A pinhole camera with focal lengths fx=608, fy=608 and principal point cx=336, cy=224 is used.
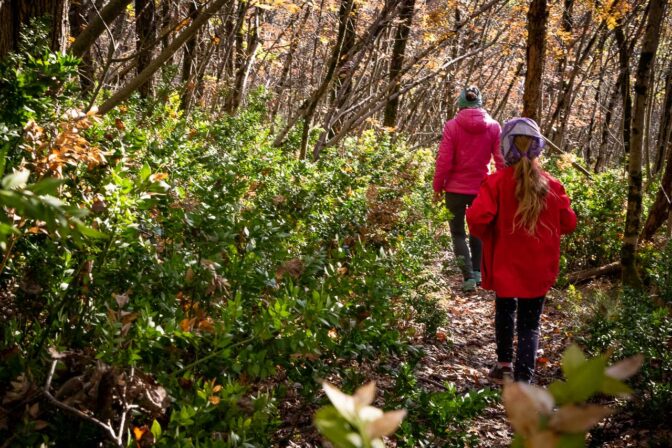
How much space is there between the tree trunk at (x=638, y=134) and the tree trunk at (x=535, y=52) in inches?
80.7

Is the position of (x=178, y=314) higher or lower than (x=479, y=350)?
higher

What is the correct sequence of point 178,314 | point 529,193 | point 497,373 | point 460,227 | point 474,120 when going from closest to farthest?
point 178,314 → point 529,193 → point 497,373 → point 474,120 → point 460,227

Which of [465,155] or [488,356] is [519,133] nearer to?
[488,356]

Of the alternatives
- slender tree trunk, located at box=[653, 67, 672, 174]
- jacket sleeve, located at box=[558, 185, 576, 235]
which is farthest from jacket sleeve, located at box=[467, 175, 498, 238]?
slender tree trunk, located at box=[653, 67, 672, 174]

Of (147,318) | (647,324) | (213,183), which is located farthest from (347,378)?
(647,324)

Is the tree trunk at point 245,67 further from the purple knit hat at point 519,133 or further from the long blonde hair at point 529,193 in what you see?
the long blonde hair at point 529,193

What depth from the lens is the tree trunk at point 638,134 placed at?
5.44 m

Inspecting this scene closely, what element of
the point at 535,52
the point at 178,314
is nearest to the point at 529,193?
the point at 178,314

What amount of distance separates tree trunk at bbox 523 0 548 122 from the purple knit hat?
12.9ft

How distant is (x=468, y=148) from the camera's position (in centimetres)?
664

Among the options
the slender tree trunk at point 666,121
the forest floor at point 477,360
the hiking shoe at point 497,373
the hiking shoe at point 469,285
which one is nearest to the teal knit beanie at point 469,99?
the forest floor at point 477,360

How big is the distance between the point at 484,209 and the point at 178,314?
247 centimetres

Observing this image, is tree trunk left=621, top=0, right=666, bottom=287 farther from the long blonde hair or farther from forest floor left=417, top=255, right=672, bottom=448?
the long blonde hair

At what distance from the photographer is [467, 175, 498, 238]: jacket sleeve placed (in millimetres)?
4168
